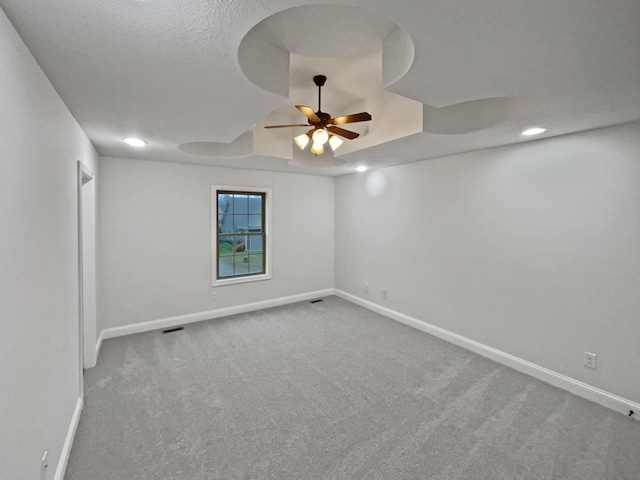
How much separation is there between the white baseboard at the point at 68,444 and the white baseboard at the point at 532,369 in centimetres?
376

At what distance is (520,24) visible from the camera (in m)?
1.25

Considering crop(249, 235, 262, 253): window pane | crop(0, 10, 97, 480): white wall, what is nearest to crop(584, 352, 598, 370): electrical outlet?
crop(0, 10, 97, 480): white wall

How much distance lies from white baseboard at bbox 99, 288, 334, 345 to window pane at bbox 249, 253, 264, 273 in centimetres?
55

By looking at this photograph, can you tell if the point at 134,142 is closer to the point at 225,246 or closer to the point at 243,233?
the point at 243,233

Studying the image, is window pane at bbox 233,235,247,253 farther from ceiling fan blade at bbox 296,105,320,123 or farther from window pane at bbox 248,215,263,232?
ceiling fan blade at bbox 296,105,320,123

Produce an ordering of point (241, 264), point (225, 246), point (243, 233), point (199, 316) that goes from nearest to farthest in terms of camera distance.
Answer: point (199, 316) → point (243, 233) → point (225, 246) → point (241, 264)

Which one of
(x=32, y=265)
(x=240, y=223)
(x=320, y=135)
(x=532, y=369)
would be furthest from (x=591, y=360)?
(x=240, y=223)

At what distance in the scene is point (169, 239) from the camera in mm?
4266

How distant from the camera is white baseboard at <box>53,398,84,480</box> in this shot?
70.8 inches

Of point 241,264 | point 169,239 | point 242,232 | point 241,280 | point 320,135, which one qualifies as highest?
point 320,135

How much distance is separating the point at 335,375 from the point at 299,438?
90cm

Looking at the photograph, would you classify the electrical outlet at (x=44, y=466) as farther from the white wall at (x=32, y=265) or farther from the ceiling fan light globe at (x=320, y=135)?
the ceiling fan light globe at (x=320, y=135)

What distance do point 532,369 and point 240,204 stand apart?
4424mm

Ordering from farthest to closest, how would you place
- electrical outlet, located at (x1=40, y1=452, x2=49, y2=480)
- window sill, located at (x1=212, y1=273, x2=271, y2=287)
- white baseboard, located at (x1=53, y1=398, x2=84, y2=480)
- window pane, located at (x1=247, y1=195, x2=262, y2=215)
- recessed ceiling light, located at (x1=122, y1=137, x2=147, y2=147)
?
window pane, located at (x1=247, y1=195, x2=262, y2=215) < window sill, located at (x1=212, y1=273, x2=271, y2=287) < recessed ceiling light, located at (x1=122, y1=137, x2=147, y2=147) < white baseboard, located at (x1=53, y1=398, x2=84, y2=480) < electrical outlet, located at (x1=40, y1=452, x2=49, y2=480)
